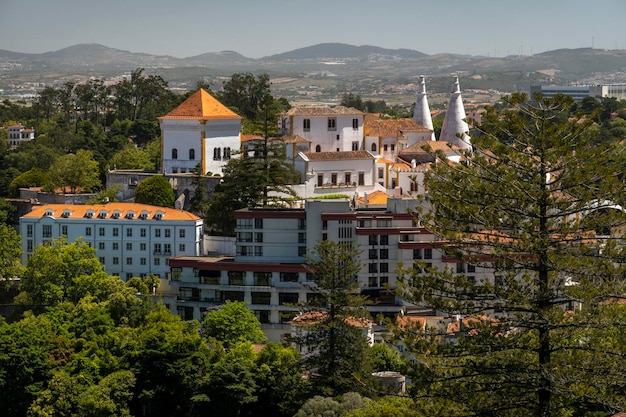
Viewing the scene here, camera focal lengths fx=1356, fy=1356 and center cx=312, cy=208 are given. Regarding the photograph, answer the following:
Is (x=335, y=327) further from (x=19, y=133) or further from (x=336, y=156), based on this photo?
(x=19, y=133)

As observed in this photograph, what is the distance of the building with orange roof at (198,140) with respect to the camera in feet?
155

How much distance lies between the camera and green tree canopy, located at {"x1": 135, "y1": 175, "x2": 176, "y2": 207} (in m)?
45.2

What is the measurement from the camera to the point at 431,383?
18.0 m

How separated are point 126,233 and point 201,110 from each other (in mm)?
8119

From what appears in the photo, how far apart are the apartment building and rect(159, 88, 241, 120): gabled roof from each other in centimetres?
1010

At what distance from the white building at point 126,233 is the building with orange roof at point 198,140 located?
16.4 feet

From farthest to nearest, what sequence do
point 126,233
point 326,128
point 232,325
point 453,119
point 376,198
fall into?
point 453,119, point 326,128, point 376,198, point 126,233, point 232,325

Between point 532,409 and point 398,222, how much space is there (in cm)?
2070

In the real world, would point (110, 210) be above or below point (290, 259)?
above

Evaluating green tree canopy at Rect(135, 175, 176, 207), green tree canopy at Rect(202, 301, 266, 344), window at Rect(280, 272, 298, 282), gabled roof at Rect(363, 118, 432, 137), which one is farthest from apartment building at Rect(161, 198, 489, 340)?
gabled roof at Rect(363, 118, 432, 137)

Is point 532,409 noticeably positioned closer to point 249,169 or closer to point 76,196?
point 249,169

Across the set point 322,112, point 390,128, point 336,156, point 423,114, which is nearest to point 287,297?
point 336,156

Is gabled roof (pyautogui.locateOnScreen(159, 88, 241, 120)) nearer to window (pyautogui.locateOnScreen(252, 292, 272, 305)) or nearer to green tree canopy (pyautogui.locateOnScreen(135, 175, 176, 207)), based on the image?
green tree canopy (pyautogui.locateOnScreen(135, 175, 176, 207))

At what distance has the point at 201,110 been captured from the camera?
48312mm
